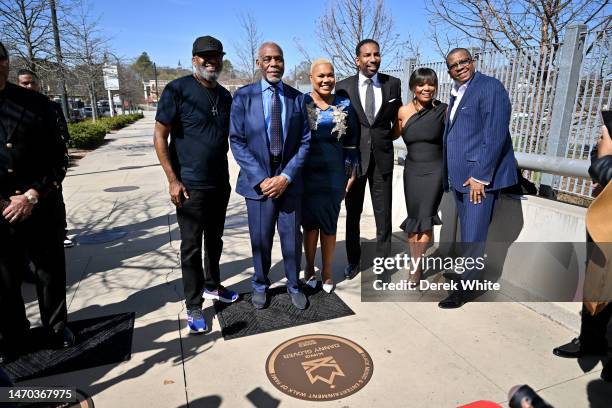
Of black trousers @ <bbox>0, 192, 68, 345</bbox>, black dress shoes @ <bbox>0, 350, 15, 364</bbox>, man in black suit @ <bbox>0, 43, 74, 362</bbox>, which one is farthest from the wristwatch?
black dress shoes @ <bbox>0, 350, 15, 364</bbox>

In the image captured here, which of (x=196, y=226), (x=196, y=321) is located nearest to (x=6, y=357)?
(x=196, y=321)

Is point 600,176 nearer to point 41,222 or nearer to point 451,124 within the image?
point 451,124

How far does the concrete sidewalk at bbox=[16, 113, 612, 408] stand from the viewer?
2.42 meters

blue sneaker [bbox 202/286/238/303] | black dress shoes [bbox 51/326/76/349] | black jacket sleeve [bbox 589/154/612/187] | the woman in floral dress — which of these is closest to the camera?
black jacket sleeve [bbox 589/154/612/187]

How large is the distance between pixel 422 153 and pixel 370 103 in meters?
0.69

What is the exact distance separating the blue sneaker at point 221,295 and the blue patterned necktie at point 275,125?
1.38 metres

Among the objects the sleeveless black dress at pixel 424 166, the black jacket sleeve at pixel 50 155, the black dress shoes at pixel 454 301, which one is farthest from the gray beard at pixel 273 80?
the black dress shoes at pixel 454 301

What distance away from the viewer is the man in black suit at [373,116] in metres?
3.72

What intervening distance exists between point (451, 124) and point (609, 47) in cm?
167

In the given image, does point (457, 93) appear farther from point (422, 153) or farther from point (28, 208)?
point (28, 208)

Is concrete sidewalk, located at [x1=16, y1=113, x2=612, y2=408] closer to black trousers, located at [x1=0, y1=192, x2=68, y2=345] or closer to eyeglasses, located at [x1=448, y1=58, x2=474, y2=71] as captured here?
black trousers, located at [x1=0, y1=192, x2=68, y2=345]

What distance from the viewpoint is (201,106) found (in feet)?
9.64

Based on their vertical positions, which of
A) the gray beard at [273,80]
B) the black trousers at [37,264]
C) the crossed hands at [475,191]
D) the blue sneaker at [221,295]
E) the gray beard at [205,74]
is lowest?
the blue sneaker at [221,295]

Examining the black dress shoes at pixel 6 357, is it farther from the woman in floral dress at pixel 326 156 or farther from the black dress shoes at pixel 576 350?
the black dress shoes at pixel 576 350
